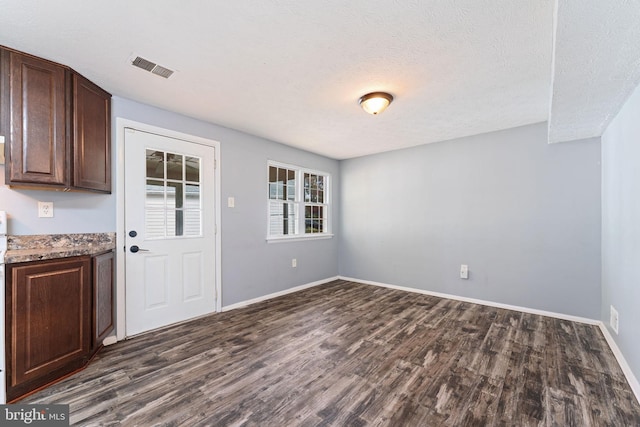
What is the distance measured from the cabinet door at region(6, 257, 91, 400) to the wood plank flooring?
14 centimetres

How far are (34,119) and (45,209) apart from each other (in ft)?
2.41

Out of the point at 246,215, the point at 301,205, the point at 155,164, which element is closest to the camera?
the point at 155,164

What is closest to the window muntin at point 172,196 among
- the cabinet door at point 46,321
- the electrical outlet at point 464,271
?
the cabinet door at point 46,321

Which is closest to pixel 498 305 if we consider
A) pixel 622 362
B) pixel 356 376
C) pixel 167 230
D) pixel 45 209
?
pixel 622 362

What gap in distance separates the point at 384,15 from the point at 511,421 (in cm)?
255

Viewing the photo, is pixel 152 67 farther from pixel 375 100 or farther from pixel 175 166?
pixel 375 100

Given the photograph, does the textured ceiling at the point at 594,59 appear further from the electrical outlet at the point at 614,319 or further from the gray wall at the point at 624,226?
the electrical outlet at the point at 614,319

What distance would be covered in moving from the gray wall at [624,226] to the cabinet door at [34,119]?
4.35m

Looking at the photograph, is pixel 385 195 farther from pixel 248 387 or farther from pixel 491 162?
pixel 248 387

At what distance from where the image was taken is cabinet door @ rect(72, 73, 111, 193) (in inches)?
88.0

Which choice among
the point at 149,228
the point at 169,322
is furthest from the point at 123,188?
the point at 169,322

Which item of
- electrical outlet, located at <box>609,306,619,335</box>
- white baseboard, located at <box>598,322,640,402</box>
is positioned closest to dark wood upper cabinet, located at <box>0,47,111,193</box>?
white baseboard, located at <box>598,322,640,402</box>

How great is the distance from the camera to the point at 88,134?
92.9 inches

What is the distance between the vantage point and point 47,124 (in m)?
2.09
